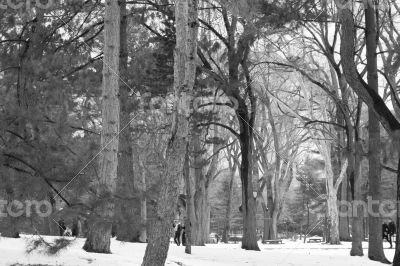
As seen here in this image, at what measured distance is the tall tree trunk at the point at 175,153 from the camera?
9.12 m

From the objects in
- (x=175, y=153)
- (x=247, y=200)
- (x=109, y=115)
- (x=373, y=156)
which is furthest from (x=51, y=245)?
(x=247, y=200)

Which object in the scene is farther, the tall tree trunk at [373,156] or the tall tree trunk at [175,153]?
the tall tree trunk at [373,156]

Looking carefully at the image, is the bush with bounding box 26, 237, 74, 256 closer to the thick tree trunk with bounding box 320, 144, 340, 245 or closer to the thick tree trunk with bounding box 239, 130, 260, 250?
the thick tree trunk with bounding box 239, 130, 260, 250

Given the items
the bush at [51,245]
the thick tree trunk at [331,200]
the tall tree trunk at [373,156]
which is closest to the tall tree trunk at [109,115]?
the bush at [51,245]

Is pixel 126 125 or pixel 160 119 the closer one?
pixel 126 125

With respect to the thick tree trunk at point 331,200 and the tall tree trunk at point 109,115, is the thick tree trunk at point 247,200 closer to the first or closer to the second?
the tall tree trunk at point 109,115

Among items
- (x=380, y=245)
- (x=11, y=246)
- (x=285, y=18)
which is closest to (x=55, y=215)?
(x=11, y=246)

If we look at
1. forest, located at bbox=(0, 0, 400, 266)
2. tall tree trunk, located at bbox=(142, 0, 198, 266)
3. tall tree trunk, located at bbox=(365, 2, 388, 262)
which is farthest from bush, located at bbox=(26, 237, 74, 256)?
tall tree trunk, located at bbox=(365, 2, 388, 262)

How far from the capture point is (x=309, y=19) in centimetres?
1527

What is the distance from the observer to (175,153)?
9.35 m

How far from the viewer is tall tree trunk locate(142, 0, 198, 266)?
912 centimetres

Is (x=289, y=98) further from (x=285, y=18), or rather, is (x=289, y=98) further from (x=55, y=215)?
(x=55, y=215)

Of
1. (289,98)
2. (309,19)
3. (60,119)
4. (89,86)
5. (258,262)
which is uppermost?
(289,98)

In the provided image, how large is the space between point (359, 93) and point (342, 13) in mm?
1878
